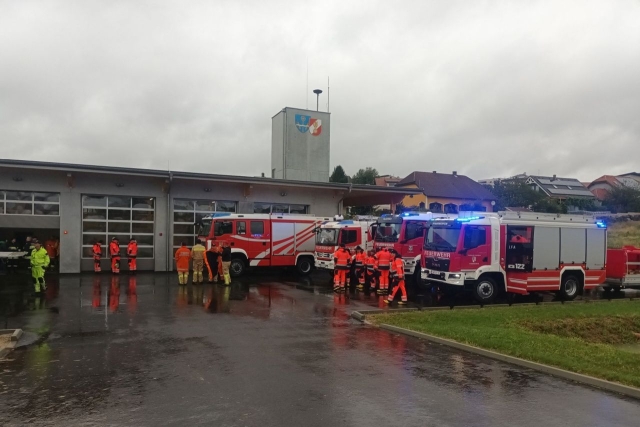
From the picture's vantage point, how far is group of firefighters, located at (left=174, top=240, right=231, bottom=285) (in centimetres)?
1848

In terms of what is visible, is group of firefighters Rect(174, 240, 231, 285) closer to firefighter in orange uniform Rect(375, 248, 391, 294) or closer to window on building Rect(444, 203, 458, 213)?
firefighter in orange uniform Rect(375, 248, 391, 294)

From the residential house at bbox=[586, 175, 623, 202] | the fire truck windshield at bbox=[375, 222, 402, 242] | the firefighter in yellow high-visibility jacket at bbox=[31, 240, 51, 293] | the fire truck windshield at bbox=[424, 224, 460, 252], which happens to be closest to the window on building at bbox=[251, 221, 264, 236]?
the fire truck windshield at bbox=[375, 222, 402, 242]

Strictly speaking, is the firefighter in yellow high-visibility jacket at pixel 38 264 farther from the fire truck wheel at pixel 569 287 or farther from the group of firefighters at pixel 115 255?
the fire truck wheel at pixel 569 287

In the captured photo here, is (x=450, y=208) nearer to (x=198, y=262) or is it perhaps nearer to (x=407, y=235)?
(x=407, y=235)

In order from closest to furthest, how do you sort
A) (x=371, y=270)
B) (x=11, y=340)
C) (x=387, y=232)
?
(x=11, y=340) → (x=371, y=270) → (x=387, y=232)

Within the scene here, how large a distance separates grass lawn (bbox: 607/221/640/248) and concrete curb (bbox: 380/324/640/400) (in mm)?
26519

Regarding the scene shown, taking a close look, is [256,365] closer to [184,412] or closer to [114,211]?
[184,412]

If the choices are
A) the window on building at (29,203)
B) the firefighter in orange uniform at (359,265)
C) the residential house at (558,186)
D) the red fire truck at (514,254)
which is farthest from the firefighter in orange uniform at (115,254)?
the residential house at (558,186)

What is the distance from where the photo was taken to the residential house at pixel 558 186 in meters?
84.6

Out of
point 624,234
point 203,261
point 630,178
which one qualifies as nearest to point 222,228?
point 203,261

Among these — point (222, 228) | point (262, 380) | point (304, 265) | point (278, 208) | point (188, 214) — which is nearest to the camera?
point (262, 380)

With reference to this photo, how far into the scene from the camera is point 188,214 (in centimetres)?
2550

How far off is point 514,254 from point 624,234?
1111 inches

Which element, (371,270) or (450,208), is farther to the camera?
(450,208)
